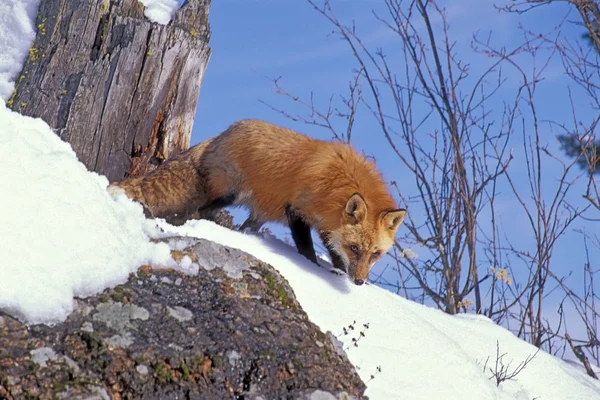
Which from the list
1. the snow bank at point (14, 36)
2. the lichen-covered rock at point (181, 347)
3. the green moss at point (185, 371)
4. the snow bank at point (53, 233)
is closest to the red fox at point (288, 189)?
the snow bank at point (14, 36)

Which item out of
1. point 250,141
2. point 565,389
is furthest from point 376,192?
point 565,389

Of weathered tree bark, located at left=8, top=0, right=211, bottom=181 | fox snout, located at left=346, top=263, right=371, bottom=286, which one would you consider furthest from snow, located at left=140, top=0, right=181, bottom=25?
fox snout, located at left=346, top=263, right=371, bottom=286

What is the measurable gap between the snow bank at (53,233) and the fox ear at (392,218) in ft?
8.75

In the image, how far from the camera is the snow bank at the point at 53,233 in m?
2.87

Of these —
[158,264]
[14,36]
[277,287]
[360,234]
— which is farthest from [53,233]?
[14,36]

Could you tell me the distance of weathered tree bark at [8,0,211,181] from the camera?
667cm

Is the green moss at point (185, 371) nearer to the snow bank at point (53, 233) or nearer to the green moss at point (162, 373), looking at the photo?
the green moss at point (162, 373)

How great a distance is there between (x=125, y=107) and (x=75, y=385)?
178 inches

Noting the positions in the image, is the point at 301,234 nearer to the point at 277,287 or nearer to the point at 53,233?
the point at 277,287

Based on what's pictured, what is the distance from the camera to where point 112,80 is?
21.9 ft

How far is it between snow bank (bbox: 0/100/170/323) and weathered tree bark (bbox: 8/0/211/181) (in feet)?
9.42

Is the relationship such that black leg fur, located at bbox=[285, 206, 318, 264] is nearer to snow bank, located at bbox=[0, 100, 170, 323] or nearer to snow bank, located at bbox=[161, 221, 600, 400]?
snow bank, located at bbox=[161, 221, 600, 400]

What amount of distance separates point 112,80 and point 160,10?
97cm

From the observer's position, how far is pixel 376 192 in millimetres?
6270
